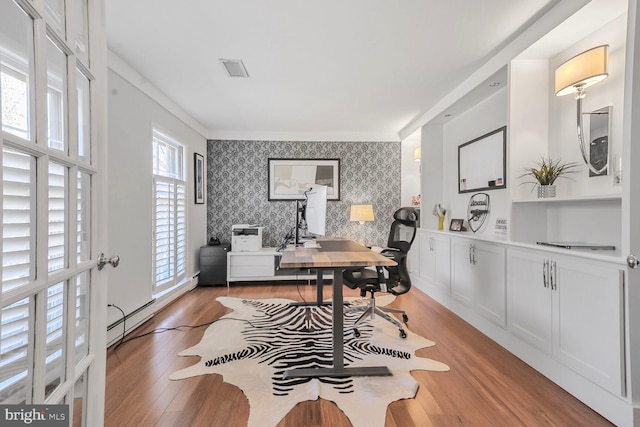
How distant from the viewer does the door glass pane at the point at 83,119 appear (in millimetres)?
945

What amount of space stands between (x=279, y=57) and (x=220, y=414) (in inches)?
105

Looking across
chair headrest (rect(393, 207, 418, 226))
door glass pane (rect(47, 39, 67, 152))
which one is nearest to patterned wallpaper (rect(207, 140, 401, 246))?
chair headrest (rect(393, 207, 418, 226))

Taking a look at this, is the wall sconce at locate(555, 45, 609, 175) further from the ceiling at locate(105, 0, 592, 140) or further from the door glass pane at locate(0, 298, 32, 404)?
the door glass pane at locate(0, 298, 32, 404)

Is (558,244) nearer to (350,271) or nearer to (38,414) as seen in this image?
(350,271)

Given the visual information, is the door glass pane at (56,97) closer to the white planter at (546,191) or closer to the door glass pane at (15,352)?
the door glass pane at (15,352)

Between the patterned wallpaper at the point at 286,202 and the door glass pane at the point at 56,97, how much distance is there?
415 centimetres

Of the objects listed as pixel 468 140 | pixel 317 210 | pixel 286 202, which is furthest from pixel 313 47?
pixel 286 202

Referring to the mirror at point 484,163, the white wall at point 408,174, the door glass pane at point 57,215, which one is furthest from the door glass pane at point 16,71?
the white wall at point 408,174

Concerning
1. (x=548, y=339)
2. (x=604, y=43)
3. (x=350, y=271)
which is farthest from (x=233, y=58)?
(x=548, y=339)

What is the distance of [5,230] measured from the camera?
0.63 metres

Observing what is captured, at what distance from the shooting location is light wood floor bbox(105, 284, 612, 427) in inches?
62.6

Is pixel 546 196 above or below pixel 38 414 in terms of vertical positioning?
above

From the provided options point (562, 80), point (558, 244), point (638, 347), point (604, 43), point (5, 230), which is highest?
point (604, 43)

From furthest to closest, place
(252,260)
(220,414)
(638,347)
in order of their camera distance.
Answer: (252,260)
(220,414)
(638,347)
